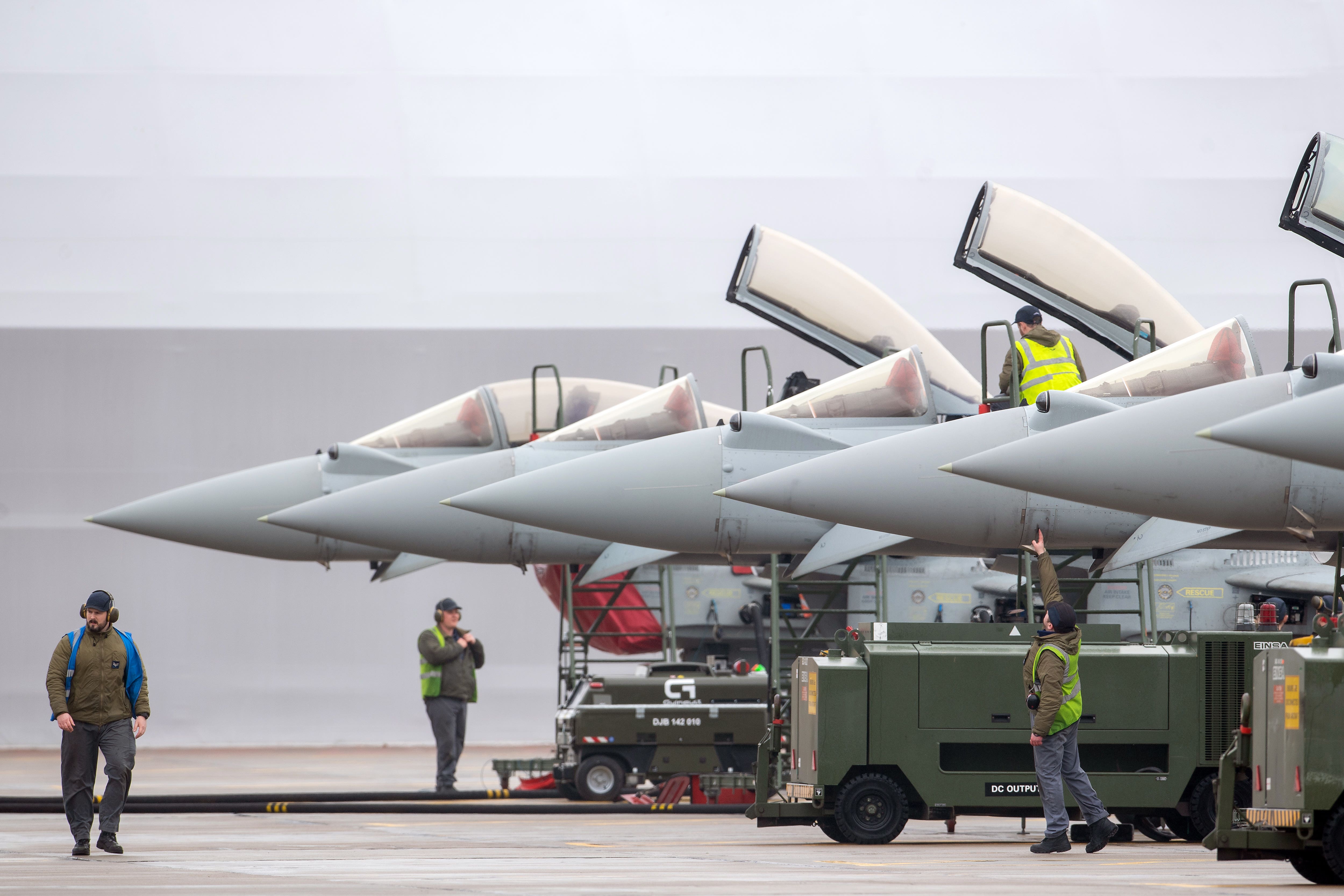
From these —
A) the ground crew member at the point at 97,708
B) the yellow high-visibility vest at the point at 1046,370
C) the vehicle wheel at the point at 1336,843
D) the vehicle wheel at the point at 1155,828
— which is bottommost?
the vehicle wheel at the point at 1155,828

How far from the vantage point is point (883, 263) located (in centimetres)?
2350

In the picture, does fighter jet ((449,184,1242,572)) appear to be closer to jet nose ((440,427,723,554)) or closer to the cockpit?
jet nose ((440,427,723,554))

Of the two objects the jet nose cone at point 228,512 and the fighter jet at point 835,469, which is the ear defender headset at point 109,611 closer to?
the fighter jet at point 835,469

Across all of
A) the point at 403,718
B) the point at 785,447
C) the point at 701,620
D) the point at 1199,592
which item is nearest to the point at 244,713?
the point at 403,718

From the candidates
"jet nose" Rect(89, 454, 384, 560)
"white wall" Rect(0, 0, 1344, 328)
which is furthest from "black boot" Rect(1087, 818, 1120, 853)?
"white wall" Rect(0, 0, 1344, 328)

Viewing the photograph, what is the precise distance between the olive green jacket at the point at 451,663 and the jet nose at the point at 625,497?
3.34 metres

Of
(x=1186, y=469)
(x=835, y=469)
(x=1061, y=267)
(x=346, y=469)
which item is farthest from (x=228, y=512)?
(x=1186, y=469)

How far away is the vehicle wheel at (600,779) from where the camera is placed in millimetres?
14188

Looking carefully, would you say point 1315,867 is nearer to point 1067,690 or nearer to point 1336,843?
point 1336,843

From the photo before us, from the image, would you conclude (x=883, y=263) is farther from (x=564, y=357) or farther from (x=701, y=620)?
(x=701, y=620)

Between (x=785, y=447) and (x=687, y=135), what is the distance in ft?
40.9

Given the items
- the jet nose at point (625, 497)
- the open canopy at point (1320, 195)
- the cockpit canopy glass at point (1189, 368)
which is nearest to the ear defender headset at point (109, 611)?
the jet nose at point (625, 497)

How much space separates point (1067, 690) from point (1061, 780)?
520 millimetres

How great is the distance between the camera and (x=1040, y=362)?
Result: 12.8 meters
